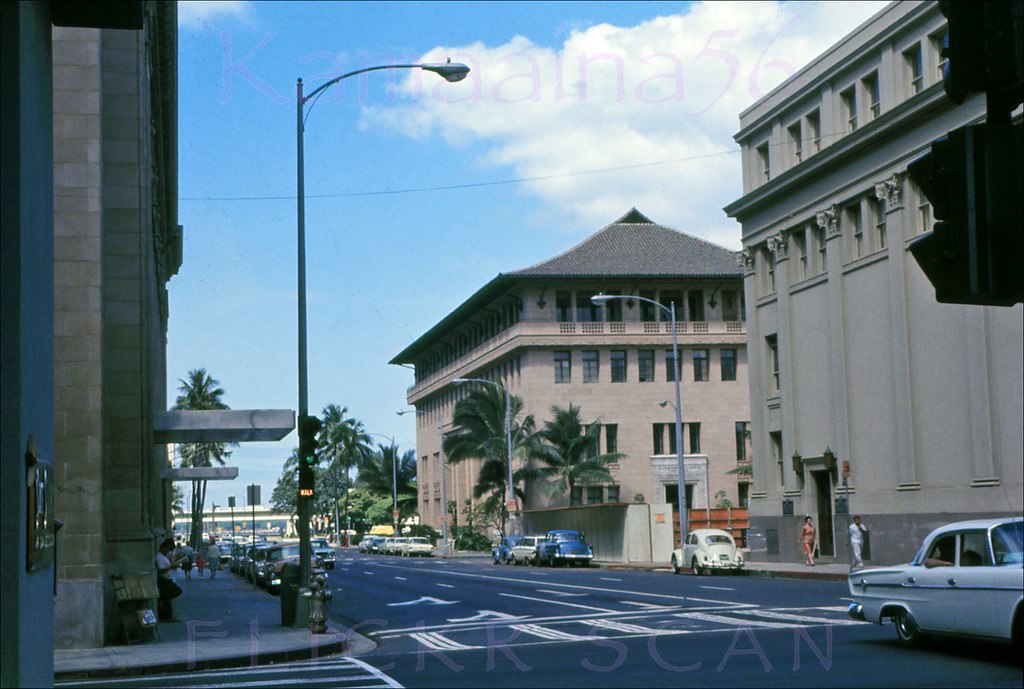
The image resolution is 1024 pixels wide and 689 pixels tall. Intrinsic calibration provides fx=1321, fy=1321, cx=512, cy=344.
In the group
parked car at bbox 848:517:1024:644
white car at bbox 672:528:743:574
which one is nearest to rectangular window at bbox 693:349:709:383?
white car at bbox 672:528:743:574

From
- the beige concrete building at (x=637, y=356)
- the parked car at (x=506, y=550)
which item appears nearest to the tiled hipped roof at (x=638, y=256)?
the beige concrete building at (x=637, y=356)

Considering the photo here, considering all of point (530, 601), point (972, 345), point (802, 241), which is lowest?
point (530, 601)

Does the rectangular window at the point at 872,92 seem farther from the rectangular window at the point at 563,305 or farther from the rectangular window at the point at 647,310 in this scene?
the rectangular window at the point at 563,305

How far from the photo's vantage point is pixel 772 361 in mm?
55781

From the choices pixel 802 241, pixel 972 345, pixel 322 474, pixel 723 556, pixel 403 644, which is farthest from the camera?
pixel 322 474

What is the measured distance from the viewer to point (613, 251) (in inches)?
3445

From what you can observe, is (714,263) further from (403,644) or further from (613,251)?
(403,644)

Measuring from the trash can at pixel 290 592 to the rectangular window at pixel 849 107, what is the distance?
3103cm

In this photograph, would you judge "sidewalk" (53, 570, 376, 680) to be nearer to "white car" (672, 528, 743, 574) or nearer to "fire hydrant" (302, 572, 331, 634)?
"fire hydrant" (302, 572, 331, 634)

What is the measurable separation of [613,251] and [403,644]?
222 feet

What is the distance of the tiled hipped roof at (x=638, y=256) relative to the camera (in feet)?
276

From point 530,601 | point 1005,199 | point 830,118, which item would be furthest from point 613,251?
point 1005,199

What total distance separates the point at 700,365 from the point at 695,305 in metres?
4.01

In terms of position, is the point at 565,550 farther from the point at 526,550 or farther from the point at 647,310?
the point at 647,310
